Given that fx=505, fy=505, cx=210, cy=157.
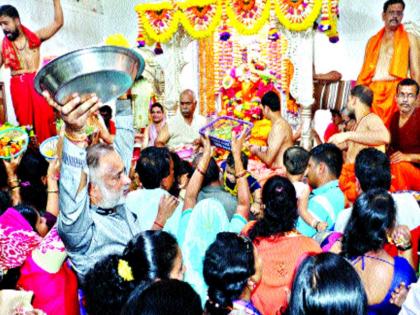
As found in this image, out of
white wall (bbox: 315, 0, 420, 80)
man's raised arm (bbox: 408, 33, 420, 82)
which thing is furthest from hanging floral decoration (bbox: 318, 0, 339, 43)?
white wall (bbox: 315, 0, 420, 80)

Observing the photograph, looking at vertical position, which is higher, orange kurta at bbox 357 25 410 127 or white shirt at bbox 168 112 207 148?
orange kurta at bbox 357 25 410 127

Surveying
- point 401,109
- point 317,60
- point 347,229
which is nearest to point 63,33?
point 317,60

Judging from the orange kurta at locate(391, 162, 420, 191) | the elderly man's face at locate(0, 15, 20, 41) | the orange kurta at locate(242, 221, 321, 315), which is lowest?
the orange kurta at locate(391, 162, 420, 191)

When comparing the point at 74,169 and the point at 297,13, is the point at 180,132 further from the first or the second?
the point at 74,169

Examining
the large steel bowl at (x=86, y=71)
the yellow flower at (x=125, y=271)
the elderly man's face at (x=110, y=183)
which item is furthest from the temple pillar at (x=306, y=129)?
the yellow flower at (x=125, y=271)

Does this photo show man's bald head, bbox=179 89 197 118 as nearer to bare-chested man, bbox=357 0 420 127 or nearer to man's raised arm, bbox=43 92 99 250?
bare-chested man, bbox=357 0 420 127

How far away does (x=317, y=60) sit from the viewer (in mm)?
7957

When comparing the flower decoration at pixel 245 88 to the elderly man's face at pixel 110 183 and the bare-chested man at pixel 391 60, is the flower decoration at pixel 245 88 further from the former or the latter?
the elderly man's face at pixel 110 183

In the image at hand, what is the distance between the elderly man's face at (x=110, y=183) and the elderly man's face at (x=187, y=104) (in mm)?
3451

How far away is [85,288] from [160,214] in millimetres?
781

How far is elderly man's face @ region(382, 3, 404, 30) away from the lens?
4984mm

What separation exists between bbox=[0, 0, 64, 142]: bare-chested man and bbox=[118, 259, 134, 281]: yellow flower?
3.83 meters

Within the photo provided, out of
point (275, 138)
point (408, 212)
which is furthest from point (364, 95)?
point (408, 212)

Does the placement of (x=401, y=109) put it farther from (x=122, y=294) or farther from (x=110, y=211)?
(x=122, y=294)
